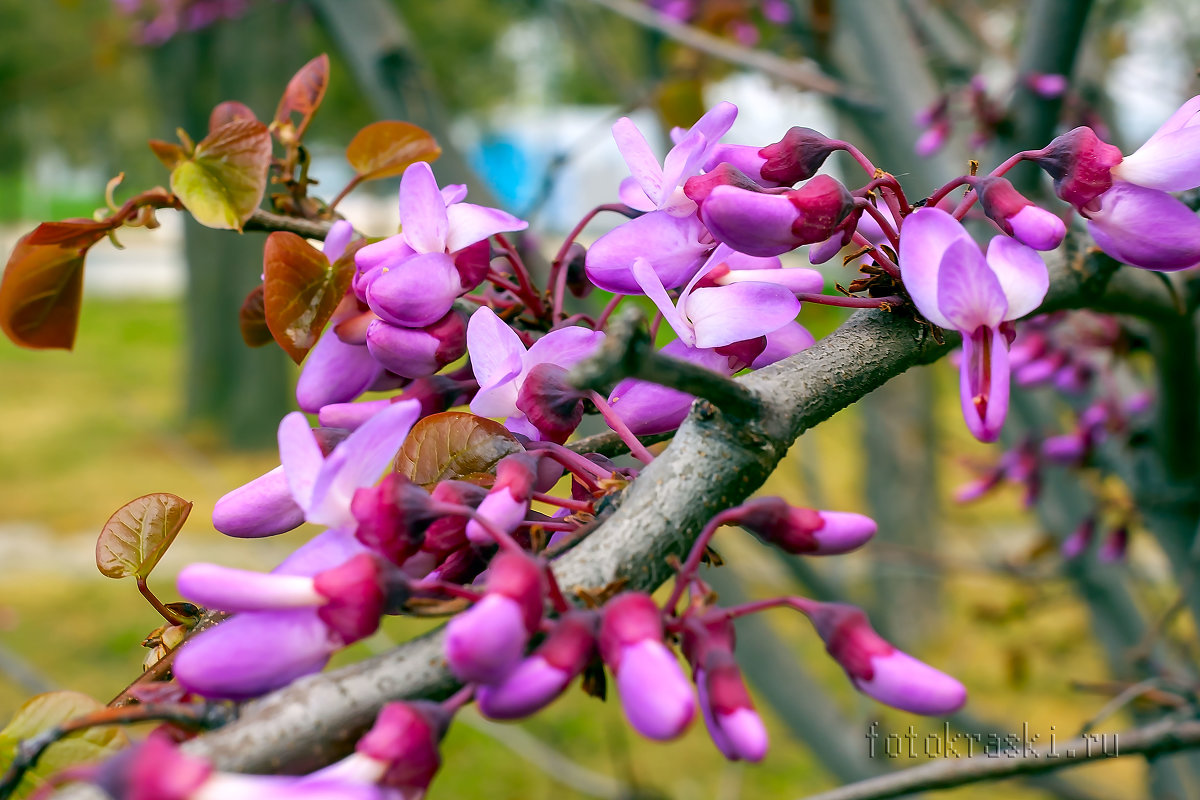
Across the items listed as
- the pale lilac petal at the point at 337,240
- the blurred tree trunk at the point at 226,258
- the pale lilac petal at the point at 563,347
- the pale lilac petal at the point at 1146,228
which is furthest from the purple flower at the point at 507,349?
the blurred tree trunk at the point at 226,258

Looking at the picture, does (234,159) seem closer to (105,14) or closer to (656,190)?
(656,190)

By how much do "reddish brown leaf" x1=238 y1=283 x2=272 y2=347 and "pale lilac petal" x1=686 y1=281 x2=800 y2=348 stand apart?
39 centimetres

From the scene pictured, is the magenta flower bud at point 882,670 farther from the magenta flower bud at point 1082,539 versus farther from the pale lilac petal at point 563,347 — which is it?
the magenta flower bud at point 1082,539

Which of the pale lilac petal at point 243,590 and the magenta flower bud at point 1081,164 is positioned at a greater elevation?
the pale lilac petal at point 243,590

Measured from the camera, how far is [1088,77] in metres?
1.98

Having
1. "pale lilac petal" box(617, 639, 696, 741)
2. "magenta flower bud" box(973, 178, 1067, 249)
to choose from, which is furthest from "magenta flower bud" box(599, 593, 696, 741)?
"magenta flower bud" box(973, 178, 1067, 249)

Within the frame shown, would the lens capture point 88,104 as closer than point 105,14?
No

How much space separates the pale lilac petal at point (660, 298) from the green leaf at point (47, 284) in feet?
1.48

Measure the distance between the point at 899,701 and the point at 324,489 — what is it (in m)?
0.29

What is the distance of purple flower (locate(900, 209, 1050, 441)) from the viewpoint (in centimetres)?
48

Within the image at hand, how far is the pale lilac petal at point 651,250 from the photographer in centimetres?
58

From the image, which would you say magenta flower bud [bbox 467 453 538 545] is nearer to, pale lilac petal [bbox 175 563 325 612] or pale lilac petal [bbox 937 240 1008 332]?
pale lilac petal [bbox 175 563 325 612]

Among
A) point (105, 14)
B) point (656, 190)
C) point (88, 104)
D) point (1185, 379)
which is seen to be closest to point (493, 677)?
point (656, 190)

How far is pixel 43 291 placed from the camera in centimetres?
76
